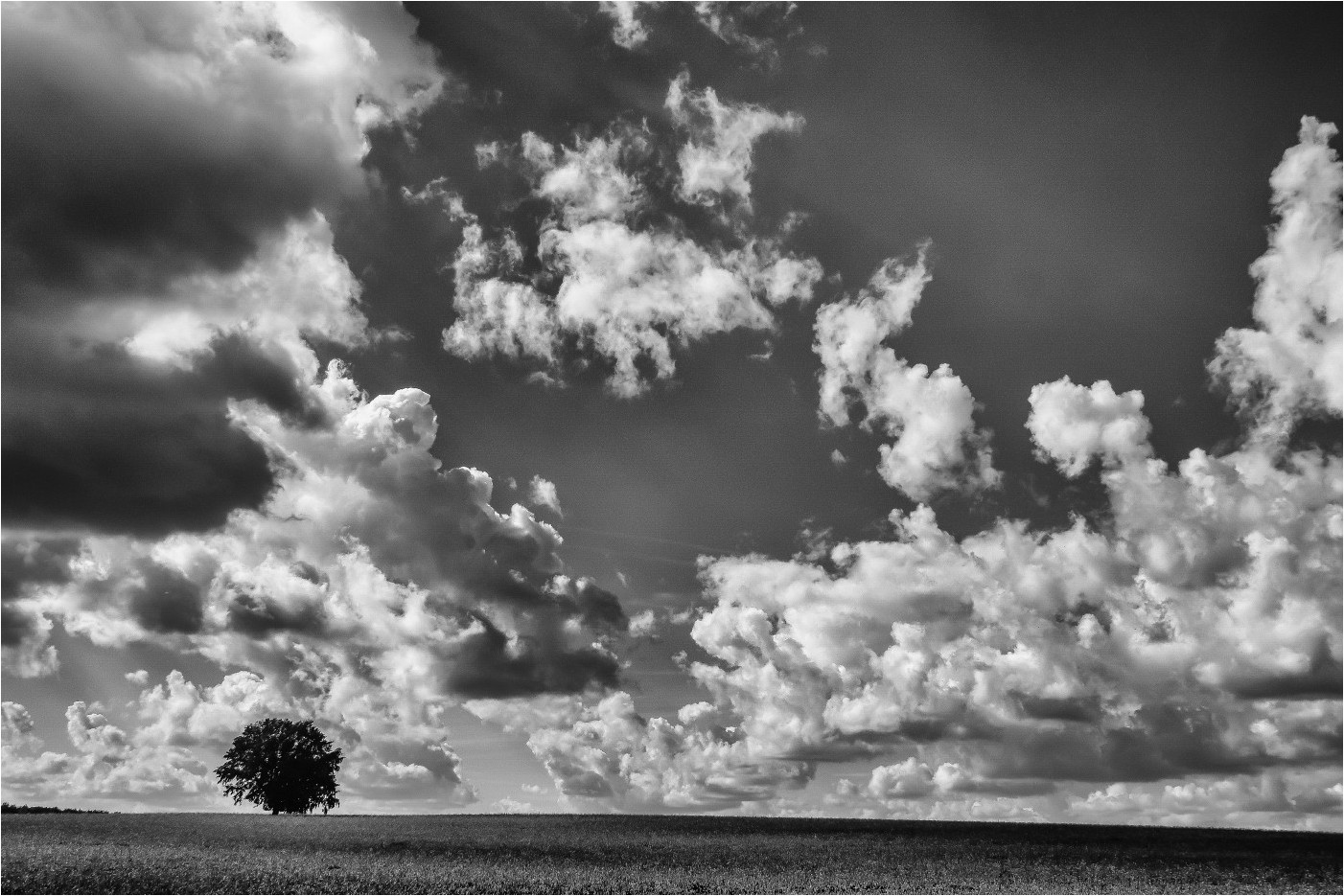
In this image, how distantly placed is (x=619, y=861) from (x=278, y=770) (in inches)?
2568

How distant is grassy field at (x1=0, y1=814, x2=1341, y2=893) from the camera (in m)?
39.2

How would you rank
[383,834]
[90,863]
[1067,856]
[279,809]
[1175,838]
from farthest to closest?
[279,809], [1175,838], [383,834], [1067,856], [90,863]

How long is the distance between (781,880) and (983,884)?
399 inches

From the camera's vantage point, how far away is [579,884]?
39.8 metres

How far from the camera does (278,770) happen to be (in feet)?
329

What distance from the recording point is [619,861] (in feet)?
169

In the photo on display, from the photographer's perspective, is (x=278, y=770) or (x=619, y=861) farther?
(x=278, y=770)

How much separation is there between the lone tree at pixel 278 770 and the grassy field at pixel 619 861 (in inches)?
773

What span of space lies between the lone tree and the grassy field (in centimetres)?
1963

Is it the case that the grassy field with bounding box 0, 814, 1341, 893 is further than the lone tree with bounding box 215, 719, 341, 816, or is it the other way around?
the lone tree with bounding box 215, 719, 341, 816

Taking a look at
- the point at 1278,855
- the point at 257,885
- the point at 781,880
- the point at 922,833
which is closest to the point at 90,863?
the point at 257,885

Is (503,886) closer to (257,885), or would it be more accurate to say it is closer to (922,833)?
(257,885)

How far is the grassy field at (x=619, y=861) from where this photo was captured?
39.2 m

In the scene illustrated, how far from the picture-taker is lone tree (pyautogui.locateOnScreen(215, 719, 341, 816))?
328 feet
